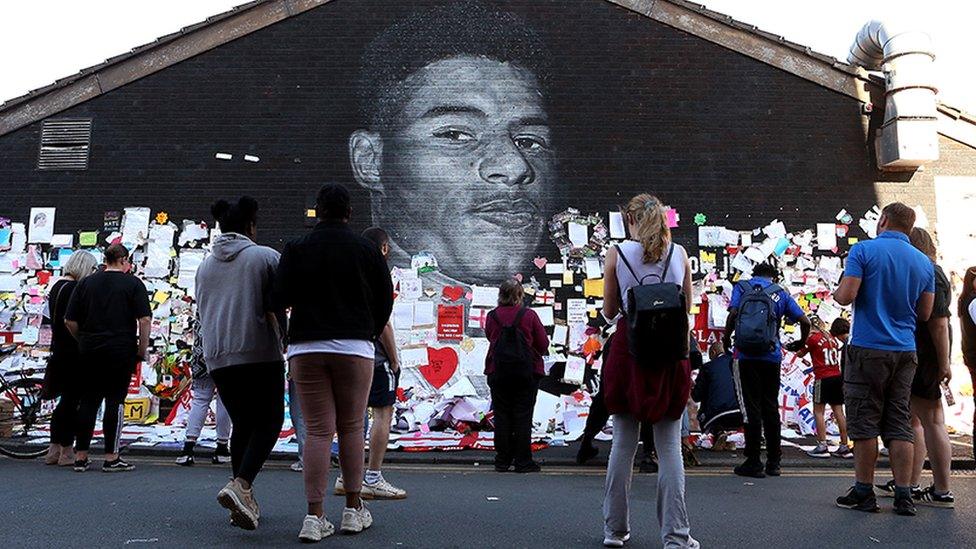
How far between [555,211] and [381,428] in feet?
20.2

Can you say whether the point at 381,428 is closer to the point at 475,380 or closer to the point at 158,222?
the point at 475,380

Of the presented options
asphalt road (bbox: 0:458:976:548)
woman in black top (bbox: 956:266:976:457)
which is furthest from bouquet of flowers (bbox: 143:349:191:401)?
woman in black top (bbox: 956:266:976:457)

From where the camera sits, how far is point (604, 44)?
12.3 meters

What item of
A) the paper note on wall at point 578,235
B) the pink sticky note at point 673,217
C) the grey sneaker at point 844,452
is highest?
the pink sticky note at point 673,217

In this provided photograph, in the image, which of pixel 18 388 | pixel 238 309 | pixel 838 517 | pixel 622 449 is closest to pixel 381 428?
pixel 238 309

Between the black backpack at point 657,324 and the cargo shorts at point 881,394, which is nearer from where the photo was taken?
the black backpack at point 657,324

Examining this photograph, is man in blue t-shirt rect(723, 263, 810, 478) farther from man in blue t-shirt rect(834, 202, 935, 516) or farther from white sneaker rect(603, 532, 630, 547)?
white sneaker rect(603, 532, 630, 547)

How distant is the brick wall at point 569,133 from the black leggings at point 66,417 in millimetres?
4241

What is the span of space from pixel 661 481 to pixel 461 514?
65.3 inches

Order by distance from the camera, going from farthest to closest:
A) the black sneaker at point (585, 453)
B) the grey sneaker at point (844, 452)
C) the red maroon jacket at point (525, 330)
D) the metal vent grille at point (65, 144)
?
1. the metal vent grille at point (65, 144)
2. the grey sneaker at point (844, 452)
3. the black sneaker at point (585, 453)
4. the red maroon jacket at point (525, 330)

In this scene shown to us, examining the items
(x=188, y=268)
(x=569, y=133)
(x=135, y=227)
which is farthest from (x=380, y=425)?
(x=135, y=227)

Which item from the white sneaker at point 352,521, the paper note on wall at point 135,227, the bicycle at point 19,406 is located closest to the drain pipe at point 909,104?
the white sneaker at point 352,521

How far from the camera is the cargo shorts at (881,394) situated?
5711 mm

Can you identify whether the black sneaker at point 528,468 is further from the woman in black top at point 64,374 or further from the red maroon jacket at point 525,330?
the woman in black top at point 64,374
